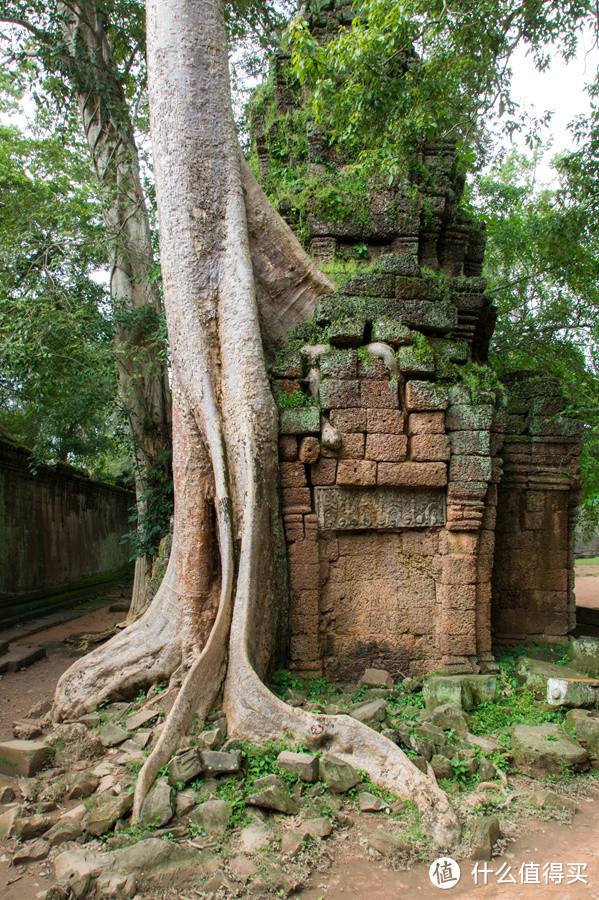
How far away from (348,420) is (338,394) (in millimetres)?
181

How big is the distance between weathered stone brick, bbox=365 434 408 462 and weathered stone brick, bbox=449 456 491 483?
14.8 inches

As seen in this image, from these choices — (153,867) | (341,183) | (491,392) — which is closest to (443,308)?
(491,392)

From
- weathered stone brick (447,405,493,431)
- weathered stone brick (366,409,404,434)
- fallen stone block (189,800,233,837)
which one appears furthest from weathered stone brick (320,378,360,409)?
fallen stone block (189,800,233,837)

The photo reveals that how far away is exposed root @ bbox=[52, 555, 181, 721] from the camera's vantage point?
3.65m

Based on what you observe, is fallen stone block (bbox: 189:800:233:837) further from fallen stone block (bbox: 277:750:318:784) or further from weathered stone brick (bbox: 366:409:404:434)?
weathered stone brick (bbox: 366:409:404:434)

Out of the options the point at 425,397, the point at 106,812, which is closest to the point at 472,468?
the point at 425,397

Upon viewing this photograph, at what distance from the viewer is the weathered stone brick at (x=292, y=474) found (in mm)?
3941

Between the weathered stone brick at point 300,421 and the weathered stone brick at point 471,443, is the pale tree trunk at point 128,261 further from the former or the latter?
the weathered stone brick at point 471,443

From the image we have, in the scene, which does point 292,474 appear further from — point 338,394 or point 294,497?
point 338,394

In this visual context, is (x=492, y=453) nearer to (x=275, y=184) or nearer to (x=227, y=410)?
(x=227, y=410)

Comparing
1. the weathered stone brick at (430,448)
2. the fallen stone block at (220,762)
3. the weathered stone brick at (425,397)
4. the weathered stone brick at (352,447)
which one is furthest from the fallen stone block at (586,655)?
the fallen stone block at (220,762)

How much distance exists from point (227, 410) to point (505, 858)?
8.86 feet

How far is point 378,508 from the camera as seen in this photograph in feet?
13.2

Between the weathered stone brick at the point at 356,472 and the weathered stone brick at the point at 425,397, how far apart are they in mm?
485
